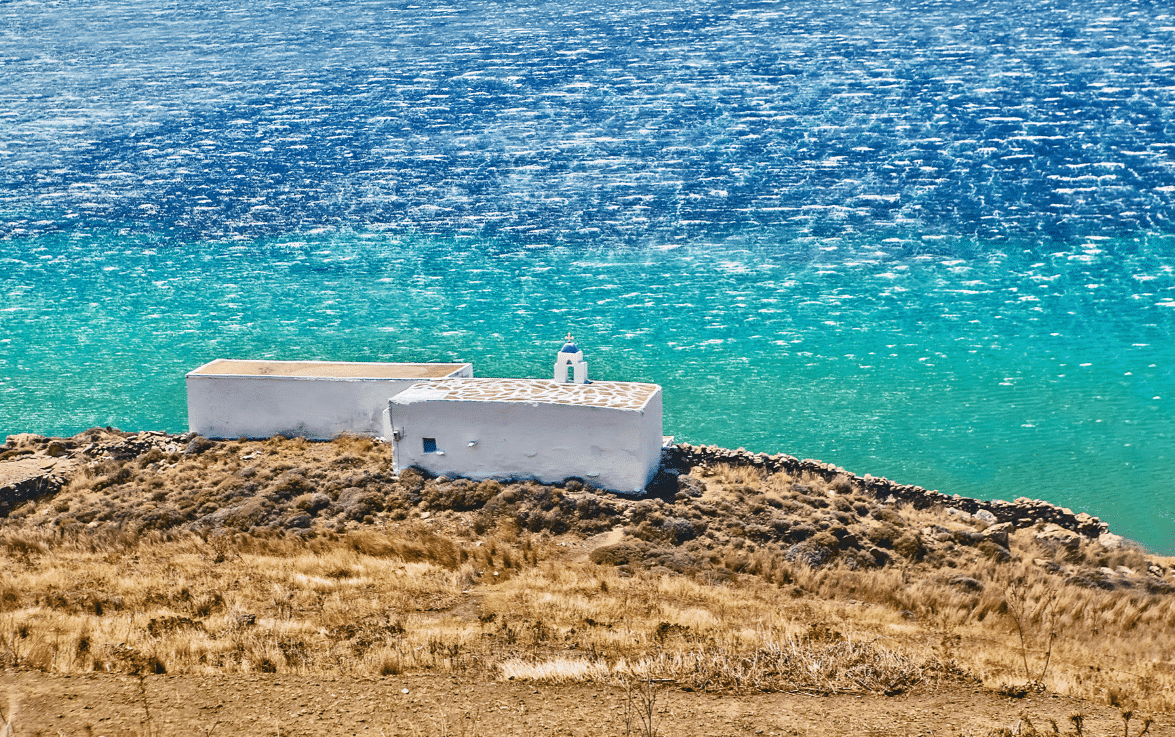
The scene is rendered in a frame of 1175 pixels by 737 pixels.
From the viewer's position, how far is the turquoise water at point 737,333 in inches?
982

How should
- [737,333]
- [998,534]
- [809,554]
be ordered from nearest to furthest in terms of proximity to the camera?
[809,554], [998,534], [737,333]

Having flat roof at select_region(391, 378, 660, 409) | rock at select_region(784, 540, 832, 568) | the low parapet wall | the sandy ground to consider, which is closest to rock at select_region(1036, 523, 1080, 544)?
the low parapet wall

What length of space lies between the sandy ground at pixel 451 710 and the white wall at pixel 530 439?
7472mm

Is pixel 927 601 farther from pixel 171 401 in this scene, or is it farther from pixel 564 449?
pixel 171 401

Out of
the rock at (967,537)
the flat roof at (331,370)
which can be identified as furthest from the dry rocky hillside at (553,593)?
the flat roof at (331,370)

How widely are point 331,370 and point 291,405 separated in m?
1.51

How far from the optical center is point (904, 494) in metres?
19.7

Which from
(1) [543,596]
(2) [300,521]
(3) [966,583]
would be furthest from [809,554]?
(2) [300,521]

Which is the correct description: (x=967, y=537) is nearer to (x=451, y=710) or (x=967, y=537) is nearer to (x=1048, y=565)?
(x=1048, y=565)

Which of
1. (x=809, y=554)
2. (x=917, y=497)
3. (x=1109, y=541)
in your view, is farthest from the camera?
(x=917, y=497)

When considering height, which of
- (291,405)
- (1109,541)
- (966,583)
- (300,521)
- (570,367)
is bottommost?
(1109,541)

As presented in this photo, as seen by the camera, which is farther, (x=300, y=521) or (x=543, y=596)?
(x=300, y=521)

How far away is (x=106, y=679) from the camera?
929cm

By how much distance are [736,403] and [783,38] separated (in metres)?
26.7
